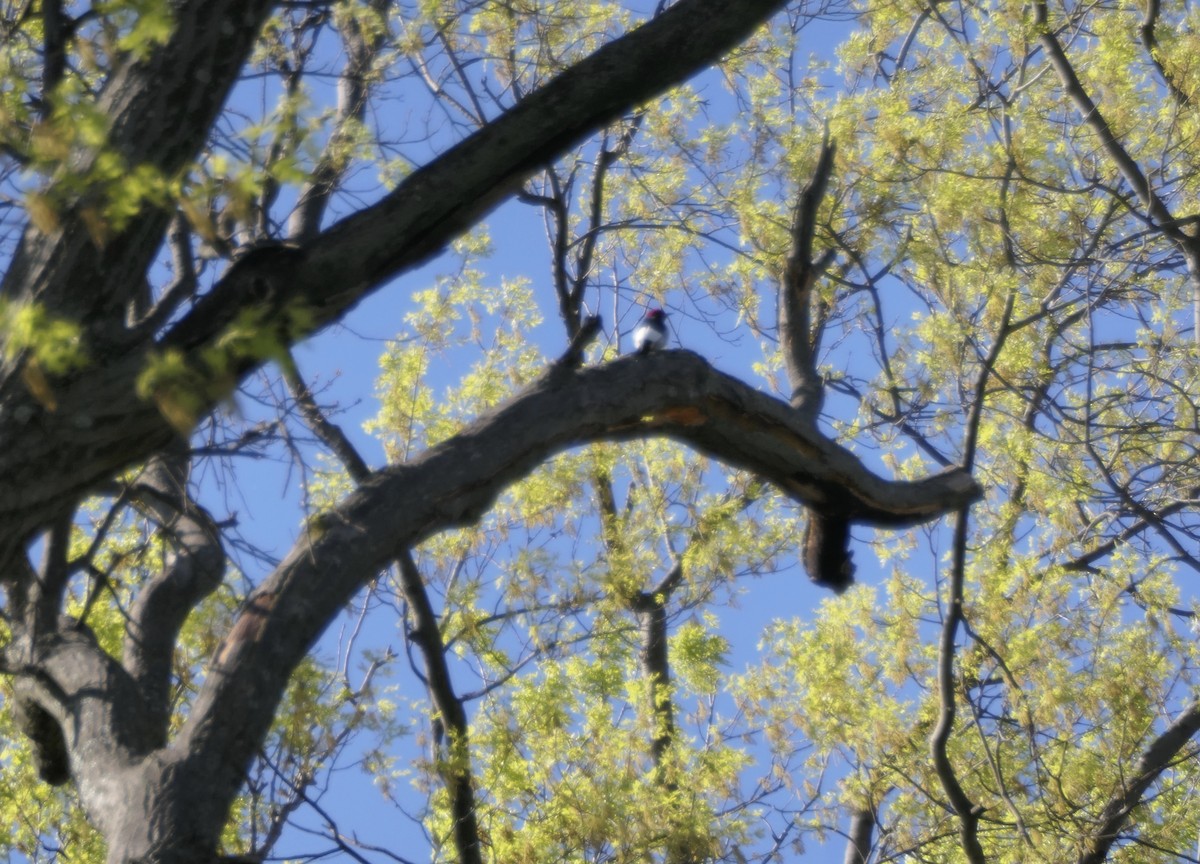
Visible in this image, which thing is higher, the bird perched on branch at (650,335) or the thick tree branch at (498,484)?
the bird perched on branch at (650,335)

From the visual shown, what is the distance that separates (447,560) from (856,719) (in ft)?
8.53

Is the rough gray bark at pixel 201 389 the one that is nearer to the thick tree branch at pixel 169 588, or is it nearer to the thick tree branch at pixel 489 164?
the thick tree branch at pixel 489 164

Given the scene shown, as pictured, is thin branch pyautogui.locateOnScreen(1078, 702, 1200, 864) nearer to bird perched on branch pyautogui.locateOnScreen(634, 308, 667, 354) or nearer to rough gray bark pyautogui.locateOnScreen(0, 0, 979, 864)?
rough gray bark pyautogui.locateOnScreen(0, 0, 979, 864)

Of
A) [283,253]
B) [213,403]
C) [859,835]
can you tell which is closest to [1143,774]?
[859,835]

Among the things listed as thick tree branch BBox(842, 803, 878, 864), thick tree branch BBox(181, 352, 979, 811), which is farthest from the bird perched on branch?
Result: thick tree branch BBox(842, 803, 878, 864)

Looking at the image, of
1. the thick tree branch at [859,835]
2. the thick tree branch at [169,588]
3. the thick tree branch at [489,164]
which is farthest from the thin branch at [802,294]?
the thick tree branch at [859,835]

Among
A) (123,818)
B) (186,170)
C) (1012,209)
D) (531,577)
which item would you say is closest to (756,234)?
(1012,209)

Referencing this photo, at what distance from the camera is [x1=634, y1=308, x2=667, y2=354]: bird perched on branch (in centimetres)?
400

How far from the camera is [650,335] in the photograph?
13.3ft

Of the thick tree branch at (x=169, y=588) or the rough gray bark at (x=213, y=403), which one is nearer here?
the rough gray bark at (x=213, y=403)

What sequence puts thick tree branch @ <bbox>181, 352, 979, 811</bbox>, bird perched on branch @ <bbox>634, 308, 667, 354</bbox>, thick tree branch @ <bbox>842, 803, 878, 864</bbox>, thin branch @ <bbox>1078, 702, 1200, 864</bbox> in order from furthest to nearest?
thick tree branch @ <bbox>842, 803, 878, 864</bbox>
thin branch @ <bbox>1078, 702, 1200, 864</bbox>
bird perched on branch @ <bbox>634, 308, 667, 354</bbox>
thick tree branch @ <bbox>181, 352, 979, 811</bbox>

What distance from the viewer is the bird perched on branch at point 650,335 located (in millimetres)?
3998

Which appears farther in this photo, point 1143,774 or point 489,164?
point 1143,774

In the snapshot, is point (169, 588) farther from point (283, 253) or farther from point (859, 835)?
point (859, 835)
